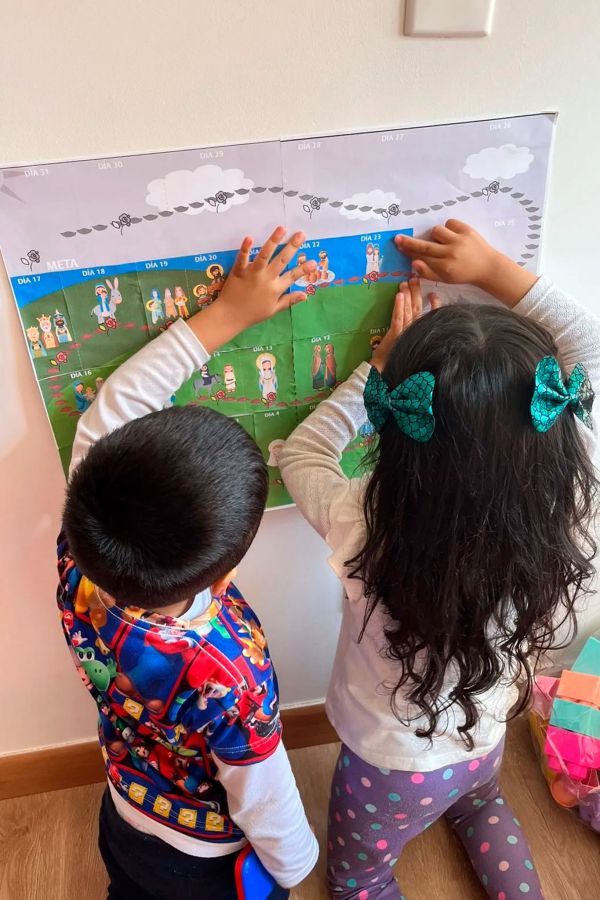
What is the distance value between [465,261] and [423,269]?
5 cm

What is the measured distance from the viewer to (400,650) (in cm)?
81

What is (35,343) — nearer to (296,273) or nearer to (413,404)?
(296,273)

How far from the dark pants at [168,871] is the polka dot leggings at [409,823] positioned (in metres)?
0.19

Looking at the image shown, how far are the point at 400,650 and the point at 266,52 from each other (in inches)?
26.8

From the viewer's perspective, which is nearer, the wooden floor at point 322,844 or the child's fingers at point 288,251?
the child's fingers at point 288,251

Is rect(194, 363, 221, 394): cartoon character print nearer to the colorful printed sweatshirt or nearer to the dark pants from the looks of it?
the colorful printed sweatshirt

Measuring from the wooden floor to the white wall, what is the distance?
0.81 metres

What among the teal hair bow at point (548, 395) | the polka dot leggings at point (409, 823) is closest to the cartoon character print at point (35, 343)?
the teal hair bow at point (548, 395)

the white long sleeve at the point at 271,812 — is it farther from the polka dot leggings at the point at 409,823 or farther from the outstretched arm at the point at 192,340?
the outstretched arm at the point at 192,340

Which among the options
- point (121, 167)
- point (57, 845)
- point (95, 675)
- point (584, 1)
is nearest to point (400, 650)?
point (95, 675)

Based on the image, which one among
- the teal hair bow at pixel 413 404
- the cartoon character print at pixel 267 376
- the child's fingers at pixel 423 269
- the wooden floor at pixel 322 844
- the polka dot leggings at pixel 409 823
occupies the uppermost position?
the child's fingers at pixel 423 269

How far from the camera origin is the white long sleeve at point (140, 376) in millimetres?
804

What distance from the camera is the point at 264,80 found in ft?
2.33

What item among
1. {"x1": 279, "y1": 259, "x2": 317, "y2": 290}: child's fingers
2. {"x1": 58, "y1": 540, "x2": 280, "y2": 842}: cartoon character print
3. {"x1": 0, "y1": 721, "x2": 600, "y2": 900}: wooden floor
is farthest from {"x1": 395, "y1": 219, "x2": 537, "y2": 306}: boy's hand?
{"x1": 0, "y1": 721, "x2": 600, "y2": 900}: wooden floor
